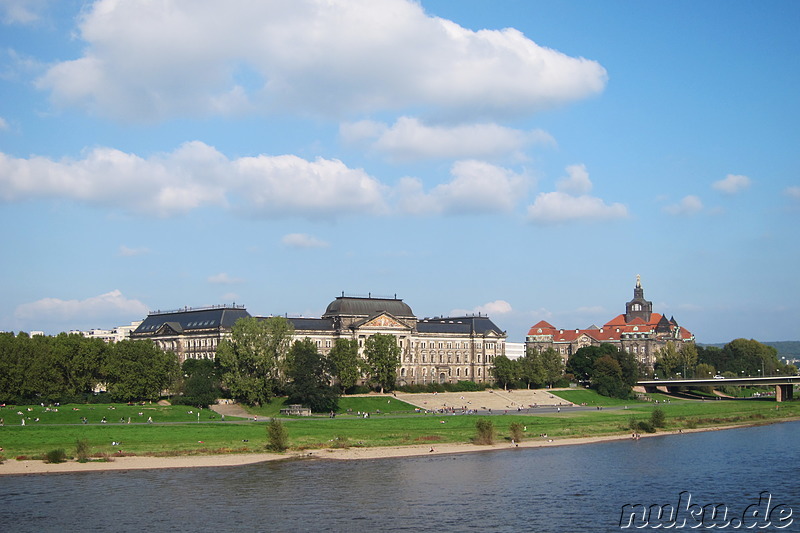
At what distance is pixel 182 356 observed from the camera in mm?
187750

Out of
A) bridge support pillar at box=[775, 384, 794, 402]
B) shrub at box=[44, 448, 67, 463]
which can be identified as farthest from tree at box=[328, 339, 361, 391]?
bridge support pillar at box=[775, 384, 794, 402]

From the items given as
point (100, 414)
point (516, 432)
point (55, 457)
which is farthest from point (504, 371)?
point (55, 457)

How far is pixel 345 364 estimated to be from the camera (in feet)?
539

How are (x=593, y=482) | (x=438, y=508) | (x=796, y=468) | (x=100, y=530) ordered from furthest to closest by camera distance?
(x=796, y=468) → (x=593, y=482) → (x=438, y=508) → (x=100, y=530)

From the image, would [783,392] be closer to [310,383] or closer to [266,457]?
[310,383]

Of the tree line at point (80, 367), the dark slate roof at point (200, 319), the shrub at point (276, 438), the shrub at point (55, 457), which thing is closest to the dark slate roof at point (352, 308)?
the dark slate roof at point (200, 319)

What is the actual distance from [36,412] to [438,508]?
243ft

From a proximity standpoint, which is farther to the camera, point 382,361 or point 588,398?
point 588,398

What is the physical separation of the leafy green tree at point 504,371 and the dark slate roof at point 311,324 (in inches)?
1392

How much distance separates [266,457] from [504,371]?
326 ft

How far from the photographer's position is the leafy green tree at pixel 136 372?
464 feet

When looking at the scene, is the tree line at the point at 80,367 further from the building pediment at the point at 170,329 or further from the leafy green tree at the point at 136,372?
the building pediment at the point at 170,329

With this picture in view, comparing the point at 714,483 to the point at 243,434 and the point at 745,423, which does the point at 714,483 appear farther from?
the point at 745,423

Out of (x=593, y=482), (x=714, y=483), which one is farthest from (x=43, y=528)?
(x=714, y=483)
